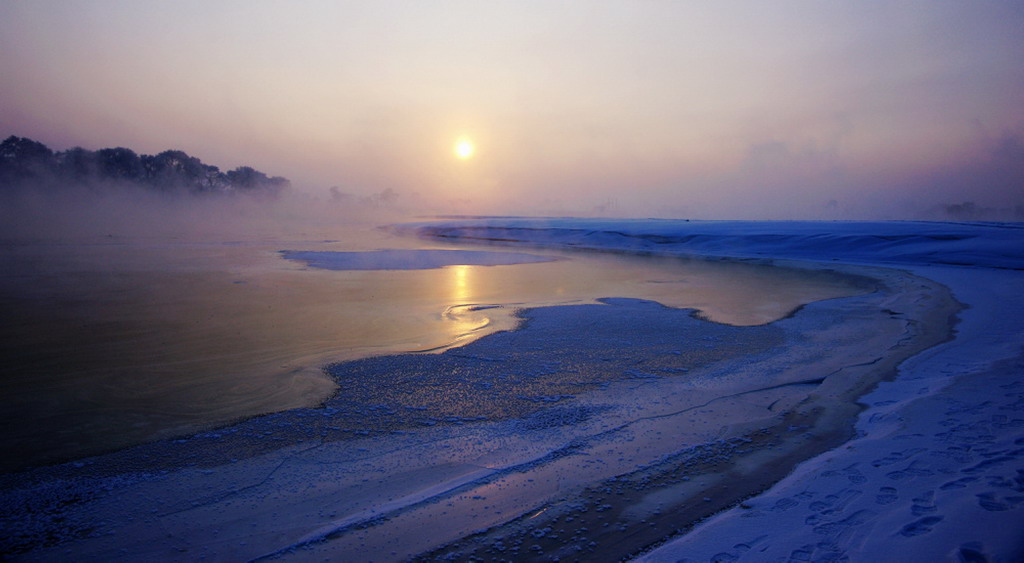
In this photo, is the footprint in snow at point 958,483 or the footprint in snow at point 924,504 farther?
the footprint in snow at point 958,483

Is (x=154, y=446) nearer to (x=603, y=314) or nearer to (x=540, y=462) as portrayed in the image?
(x=540, y=462)

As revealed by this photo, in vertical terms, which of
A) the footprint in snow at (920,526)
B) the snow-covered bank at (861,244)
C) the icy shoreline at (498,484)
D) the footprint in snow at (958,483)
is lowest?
the icy shoreline at (498,484)

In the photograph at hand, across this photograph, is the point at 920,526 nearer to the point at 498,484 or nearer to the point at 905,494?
the point at 905,494

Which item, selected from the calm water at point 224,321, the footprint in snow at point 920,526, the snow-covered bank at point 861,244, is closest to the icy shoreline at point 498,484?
the footprint in snow at point 920,526

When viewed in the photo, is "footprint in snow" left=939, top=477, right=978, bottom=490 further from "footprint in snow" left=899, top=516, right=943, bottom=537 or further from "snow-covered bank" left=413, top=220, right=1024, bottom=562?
"footprint in snow" left=899, top=516, right=943, bottom=537

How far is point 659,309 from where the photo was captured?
7230 millimetres

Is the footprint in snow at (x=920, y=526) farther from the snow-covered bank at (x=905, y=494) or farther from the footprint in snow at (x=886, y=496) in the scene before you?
the footprint in snow at (x=886, y=496)

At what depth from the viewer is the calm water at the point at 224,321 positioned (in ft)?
11.5

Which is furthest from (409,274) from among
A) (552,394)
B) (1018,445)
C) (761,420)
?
(1018,445)

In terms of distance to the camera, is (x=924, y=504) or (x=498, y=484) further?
(x=498, y=484)

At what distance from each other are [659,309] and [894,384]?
3.42 metres

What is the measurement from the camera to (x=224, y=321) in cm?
626

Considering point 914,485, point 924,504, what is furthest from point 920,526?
point 914,485

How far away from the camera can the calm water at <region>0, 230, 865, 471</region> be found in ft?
11.5
